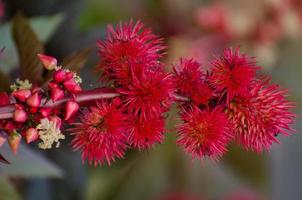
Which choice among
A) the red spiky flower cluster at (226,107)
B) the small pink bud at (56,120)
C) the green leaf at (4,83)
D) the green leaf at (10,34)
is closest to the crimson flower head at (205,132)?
the red spiky flower cluster at (226,107)

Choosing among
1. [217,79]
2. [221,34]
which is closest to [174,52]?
[221,34]

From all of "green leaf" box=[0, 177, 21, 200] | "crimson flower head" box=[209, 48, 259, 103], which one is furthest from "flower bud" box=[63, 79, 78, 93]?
"green leaf" box=[0, 177, 21, 200]

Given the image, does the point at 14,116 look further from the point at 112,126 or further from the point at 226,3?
the point at 226,3

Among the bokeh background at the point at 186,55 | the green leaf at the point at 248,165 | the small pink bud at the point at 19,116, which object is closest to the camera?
the small pink bud at the point at 19,116

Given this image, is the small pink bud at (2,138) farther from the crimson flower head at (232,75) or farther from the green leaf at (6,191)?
the green leaf at (6,191)

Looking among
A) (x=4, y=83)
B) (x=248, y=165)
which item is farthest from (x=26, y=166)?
(x=248, y=165)

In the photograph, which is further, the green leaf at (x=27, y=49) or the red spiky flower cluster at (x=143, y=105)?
the green leaf at (x=27, y=49)

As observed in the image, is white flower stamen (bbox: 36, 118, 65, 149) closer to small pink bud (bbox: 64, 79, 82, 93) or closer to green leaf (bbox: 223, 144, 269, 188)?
small pink bud (bbox: 64, 79, 82, 93)
